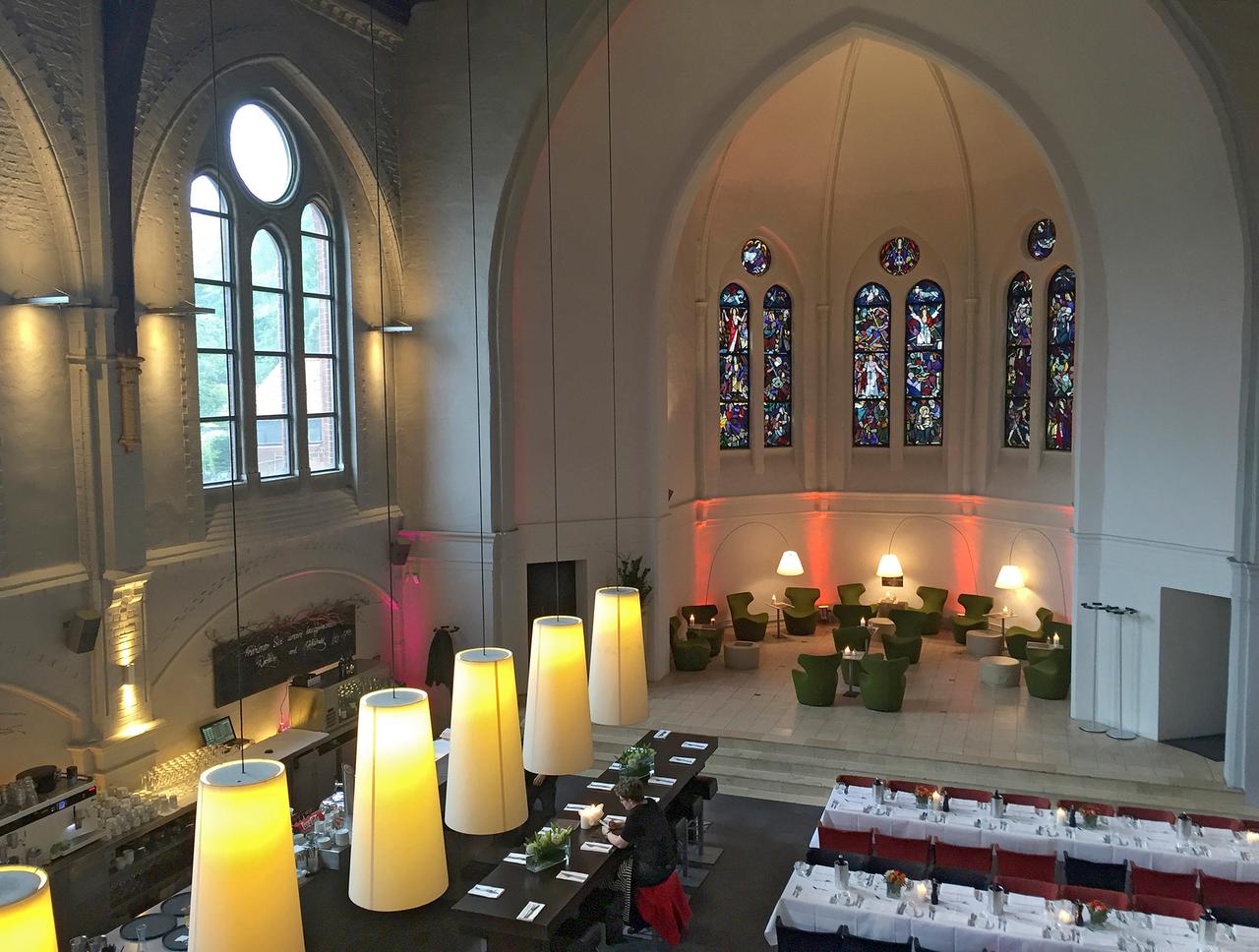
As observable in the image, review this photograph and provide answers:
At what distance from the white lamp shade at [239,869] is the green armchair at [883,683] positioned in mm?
11685

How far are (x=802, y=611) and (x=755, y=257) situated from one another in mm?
6511

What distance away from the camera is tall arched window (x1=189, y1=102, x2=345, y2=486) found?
11.7 meters

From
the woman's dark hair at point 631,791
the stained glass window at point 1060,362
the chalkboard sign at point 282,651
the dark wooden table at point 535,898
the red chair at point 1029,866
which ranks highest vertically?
the stained glass window at point 1060,362

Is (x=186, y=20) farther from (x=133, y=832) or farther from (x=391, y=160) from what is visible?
(x=133, y=832)

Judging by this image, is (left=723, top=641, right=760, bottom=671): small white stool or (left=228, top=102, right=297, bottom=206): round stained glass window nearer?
(left=228, top=102, right=297, bottom=206): round stained glass window

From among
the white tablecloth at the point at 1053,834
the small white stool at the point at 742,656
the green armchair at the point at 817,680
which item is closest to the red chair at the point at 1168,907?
the white tablecloth at the point at 1053,834

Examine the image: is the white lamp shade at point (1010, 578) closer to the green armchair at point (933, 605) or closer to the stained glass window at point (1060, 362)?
the green armchair at point (933, 605)

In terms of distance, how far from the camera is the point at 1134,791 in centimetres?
1184

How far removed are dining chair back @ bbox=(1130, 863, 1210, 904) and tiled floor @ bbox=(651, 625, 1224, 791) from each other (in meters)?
3.63

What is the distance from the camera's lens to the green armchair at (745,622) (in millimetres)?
17875

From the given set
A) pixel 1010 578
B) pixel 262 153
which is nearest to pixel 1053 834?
pixel 1010 578

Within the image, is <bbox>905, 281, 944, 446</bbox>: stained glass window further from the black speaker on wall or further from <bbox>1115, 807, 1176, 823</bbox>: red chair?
Answer: the black speaker on wall

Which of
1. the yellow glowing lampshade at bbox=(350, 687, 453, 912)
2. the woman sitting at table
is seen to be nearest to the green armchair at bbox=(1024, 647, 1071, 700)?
the woman sitting at table

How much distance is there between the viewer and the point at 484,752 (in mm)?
5340
